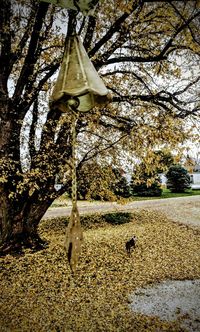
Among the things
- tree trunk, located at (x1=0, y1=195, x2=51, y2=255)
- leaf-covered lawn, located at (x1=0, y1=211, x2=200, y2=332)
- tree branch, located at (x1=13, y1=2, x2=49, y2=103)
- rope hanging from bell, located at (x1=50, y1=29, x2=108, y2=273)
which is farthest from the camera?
tree trunk, located at (x1=0, y1=195, x2=51, y2=255)

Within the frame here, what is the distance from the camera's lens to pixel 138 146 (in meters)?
7.75

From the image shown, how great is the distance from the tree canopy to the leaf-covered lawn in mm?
1587

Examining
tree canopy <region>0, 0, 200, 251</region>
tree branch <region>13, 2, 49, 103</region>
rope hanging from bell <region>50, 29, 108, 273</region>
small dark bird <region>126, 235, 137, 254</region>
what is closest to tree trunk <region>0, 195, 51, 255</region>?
tree canopy <region>0, 0, 200, 251</region>

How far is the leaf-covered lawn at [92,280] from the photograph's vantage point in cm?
468

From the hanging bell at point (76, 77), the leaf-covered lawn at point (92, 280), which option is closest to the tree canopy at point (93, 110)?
the leaf-covered lawn at point (92, 280)

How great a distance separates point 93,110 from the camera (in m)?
7.26

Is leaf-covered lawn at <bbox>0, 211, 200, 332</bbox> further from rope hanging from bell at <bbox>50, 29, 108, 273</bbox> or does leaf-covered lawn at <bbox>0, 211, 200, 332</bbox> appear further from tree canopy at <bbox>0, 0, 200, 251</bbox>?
rope hanging from bell at <bbox>50, 29, 108, 273</bbox>

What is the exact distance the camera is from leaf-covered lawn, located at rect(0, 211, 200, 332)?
4680 mm

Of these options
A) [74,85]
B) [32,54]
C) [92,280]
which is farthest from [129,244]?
[74,85]

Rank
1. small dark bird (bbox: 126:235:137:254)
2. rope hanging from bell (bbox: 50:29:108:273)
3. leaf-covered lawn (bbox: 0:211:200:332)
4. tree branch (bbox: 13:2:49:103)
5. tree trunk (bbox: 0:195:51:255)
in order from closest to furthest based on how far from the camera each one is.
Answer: rope hanging from bell (bbox: 50:29:108:273), leaf-covered lawn (bbox: 0:211:200:332), tree branch (bbox: 13:2:49:103), tree trunk (bbox: 0:195:51:255), small dark bird (bbox: 126:235:137:254)

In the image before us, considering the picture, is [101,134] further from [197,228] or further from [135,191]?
[135,191]

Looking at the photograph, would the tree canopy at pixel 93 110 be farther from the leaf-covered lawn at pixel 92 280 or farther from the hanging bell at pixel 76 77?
the hanging bell at pixel 76 77

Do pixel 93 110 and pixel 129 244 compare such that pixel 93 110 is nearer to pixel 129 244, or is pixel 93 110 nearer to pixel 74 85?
pixel 129 244

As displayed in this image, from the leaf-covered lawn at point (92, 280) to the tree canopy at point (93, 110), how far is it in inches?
62.5
